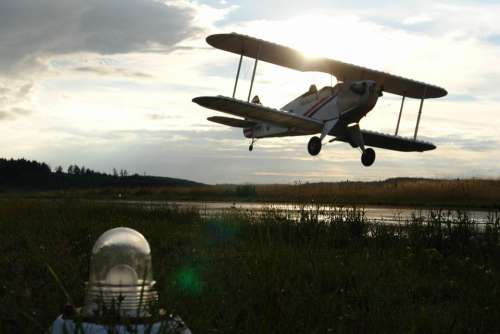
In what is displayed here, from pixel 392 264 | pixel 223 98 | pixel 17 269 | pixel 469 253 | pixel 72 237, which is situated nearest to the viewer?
pixel 17 269

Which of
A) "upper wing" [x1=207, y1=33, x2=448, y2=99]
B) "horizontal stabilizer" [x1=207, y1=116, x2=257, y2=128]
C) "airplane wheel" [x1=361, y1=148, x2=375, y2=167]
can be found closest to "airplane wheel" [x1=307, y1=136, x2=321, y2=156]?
"airplane wheel" [x1=361, y1=148, x2=375, y2=167]

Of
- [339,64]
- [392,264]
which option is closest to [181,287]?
[392,264]

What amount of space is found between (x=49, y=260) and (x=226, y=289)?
207cm

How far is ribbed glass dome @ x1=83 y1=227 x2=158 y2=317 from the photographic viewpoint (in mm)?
2444

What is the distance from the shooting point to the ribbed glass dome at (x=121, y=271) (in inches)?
96.2

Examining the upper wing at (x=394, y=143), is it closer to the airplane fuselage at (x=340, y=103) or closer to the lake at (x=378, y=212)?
the airplane fuselage at (x=340, y=103)

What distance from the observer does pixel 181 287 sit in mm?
5121

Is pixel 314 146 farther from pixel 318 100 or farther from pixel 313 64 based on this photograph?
pixel 313 64

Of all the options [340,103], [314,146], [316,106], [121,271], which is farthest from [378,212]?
[121,271]

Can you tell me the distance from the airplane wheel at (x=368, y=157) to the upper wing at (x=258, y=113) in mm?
2004

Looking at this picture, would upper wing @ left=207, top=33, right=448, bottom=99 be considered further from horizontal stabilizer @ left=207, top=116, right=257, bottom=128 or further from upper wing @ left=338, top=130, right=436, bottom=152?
horizontal stabilizer @ left=207, top=116, right=257, bottom=128

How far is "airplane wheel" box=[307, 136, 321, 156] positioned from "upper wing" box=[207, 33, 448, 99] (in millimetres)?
3413

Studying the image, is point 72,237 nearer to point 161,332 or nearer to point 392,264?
point 392,264

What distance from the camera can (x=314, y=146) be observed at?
21.7 m
